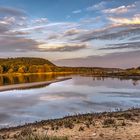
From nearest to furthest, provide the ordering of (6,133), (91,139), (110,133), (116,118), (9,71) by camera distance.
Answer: (91,139)
(110,133)
(6,133)
(116,118)
(9,71)

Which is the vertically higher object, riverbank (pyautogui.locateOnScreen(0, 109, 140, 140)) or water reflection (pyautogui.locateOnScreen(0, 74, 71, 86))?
water reflection (pyautogui.locateOnScreen(0, 74, 71, 86))

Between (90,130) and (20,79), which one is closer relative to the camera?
(90,130)

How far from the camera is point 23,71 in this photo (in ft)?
559

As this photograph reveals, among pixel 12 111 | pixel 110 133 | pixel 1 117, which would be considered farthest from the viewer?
pixel 12 111

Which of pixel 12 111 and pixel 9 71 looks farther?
pixel 9 71

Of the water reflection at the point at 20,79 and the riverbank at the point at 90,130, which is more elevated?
the water reflection at the point at 20,79

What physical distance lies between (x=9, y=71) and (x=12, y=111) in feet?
453

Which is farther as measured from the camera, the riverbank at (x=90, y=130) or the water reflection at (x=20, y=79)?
the water reflection at (x=20, y=79)

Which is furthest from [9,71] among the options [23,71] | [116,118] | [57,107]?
[116,118]

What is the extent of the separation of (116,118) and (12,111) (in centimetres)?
1041

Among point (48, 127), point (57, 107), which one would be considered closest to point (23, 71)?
point (57, 107)

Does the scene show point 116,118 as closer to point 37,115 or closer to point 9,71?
point 37,115

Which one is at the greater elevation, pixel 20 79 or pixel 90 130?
pixel 20 79

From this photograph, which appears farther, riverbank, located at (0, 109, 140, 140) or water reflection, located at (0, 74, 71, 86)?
water reflection, located at (0, 74, 71, 86)
